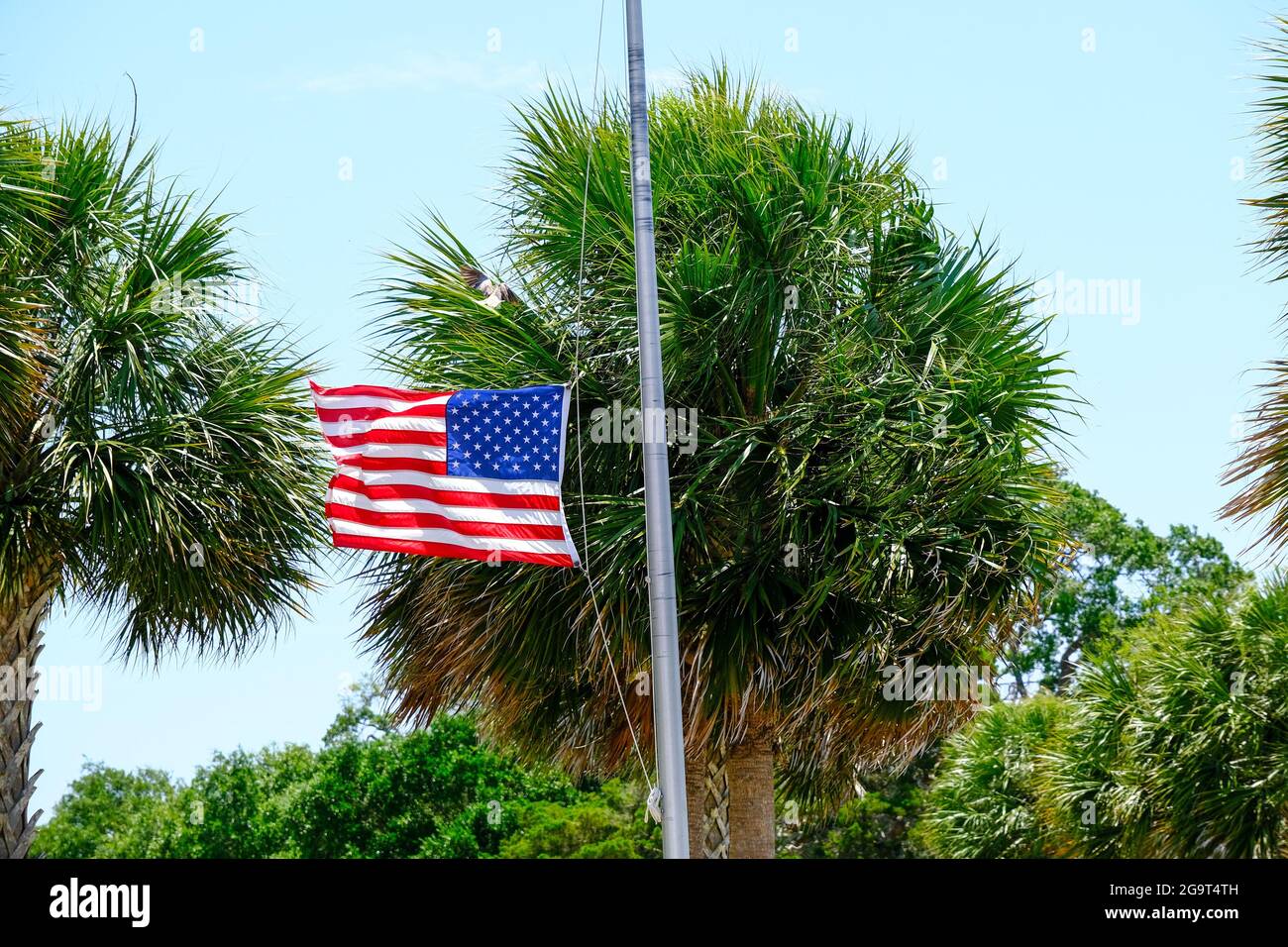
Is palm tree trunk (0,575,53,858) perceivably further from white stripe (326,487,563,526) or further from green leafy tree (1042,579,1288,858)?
green leafy tree (1042,579,1288,858)

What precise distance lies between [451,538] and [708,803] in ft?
16.2

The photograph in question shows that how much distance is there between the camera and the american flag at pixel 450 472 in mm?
10969

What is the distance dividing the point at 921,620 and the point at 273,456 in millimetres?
6543

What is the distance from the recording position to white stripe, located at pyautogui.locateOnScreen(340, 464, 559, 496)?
10984 millimetres

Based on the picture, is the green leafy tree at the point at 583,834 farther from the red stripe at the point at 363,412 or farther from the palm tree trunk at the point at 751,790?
the red stripe at the point at 363,412

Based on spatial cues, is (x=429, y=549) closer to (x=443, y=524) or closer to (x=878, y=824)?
(x=443, y=524)

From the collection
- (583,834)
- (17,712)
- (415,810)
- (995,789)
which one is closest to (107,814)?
(415,810)

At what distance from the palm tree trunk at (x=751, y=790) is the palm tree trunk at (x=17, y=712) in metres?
6.84

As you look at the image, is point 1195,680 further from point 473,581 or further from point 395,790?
point 395,790

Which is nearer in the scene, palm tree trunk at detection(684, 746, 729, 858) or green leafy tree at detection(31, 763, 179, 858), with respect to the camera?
palm tree trunk at detection(684, 746, 729, 858)

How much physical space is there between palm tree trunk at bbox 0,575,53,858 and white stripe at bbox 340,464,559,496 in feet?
12.9

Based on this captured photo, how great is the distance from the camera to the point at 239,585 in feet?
43.6

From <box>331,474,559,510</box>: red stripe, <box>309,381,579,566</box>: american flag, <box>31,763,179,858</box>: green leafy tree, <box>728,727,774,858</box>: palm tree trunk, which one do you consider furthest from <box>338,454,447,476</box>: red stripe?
<box>31,763,179,858</box>: green leafy tree
